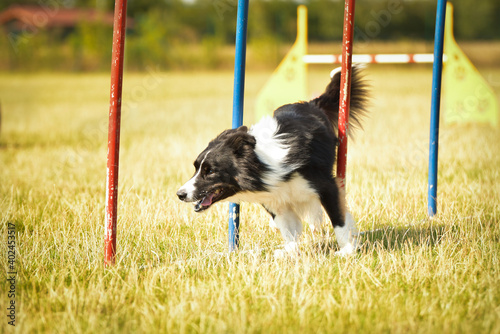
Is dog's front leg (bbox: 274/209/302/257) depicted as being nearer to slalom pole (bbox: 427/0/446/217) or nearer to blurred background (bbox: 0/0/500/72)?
slalom pole (bbox: 427/0/446/217)

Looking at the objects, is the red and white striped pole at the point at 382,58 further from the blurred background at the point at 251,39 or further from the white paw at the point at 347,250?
the blurred background at the point at 251,39

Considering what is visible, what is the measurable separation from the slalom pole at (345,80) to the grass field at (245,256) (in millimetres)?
563

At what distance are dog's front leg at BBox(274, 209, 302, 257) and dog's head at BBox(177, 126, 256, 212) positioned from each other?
527mm

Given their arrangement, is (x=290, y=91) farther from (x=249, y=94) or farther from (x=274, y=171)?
(x=249, y=94)

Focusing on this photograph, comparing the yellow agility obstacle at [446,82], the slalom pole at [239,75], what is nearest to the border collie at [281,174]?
the slalom pole at [239,75]

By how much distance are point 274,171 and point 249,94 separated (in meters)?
14.3

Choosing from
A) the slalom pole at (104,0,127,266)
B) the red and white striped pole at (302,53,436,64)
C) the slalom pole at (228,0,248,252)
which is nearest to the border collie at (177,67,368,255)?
the slalom pole at (228,0,248,252)

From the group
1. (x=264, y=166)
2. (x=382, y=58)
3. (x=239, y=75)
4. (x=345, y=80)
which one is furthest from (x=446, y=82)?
(x=264, y=166)

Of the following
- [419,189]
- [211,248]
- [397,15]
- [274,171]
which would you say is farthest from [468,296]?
[397,15]

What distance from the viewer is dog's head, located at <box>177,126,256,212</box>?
130 inches

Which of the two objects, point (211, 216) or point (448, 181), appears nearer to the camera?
point (211, 216)

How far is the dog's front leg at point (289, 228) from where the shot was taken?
144 inches

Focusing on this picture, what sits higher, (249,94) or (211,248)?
(249,94)

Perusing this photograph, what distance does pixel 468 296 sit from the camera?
288cm
